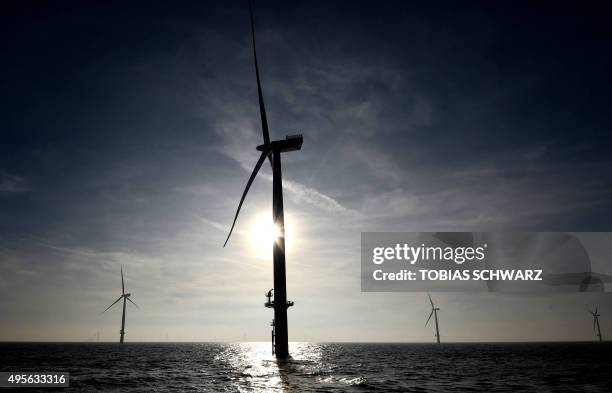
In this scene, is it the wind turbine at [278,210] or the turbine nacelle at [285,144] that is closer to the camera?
the wind turbine at [278,210]

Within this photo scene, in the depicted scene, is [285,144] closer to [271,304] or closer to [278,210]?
[278,210]

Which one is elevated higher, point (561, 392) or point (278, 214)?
point (278, 214)

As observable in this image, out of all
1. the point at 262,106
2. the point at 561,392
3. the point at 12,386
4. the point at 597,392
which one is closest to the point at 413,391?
the point at 561,392

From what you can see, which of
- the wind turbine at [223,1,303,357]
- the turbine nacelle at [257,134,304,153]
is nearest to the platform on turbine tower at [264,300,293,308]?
the wind turbine at [223,1,303,357]

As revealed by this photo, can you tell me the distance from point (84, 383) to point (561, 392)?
166 ft

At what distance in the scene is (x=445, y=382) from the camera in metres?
48.6

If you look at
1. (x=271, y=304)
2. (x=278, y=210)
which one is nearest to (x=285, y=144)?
(x=278, y=210)

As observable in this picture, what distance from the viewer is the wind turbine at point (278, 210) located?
2421 inches

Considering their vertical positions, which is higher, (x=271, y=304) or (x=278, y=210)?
(x=278, y=210)

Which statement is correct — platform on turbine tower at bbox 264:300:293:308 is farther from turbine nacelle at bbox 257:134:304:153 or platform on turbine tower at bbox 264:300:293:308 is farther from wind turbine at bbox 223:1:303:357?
turbine nacelle at bbox 257:134:304:153

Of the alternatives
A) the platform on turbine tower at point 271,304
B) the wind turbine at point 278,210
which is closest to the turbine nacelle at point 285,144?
the wind turbine at point 278,210

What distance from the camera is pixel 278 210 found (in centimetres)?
6562

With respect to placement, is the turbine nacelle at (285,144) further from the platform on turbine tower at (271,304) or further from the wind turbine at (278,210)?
the platform on turbine tower at (271,304)

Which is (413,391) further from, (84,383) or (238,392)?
A: (84,383)
